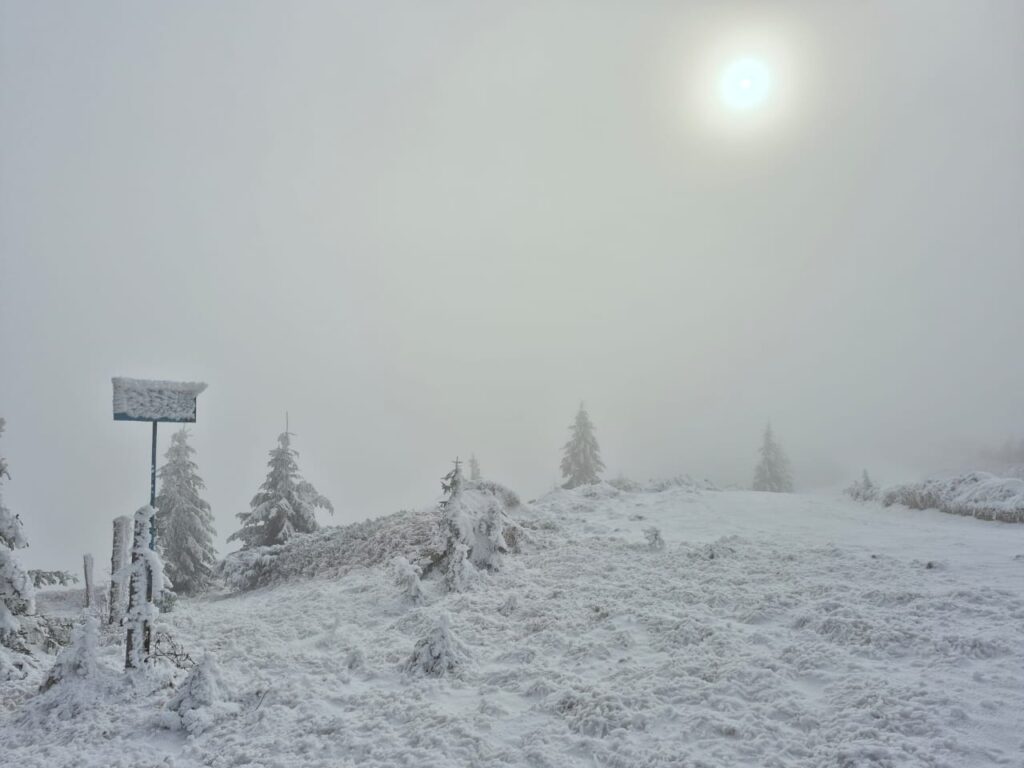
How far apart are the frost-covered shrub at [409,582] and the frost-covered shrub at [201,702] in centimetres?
488

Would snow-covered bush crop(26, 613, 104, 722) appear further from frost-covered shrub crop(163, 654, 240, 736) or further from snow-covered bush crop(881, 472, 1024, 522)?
snow-covered bush crop(881, 472, 1024, 522)

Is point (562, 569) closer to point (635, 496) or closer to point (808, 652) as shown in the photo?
point (808, 652)

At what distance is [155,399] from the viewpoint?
31.0 feet

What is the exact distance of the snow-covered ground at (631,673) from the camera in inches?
259

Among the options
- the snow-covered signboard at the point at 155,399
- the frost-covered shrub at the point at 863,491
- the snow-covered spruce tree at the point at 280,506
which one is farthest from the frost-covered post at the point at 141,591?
→ the frost-covered shrub at the point at 863,491

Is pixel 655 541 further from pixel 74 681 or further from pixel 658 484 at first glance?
pixel 658 484

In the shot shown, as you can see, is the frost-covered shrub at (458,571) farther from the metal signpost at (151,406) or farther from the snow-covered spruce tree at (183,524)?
the snow-covered spruce tree at (183,524)

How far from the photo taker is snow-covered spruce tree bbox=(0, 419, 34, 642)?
32.6ft

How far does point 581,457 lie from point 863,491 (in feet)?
74.1

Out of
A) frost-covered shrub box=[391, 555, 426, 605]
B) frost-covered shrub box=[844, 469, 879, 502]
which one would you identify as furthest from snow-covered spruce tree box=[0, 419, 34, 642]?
frost-covered shrub box=[844, 469, 879, 502]

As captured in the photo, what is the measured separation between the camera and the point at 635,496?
24.5 meters

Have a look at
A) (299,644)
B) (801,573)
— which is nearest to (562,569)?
(801,573)

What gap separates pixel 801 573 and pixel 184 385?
480 inches

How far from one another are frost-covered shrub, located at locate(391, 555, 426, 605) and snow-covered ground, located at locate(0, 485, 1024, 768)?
0.23m
